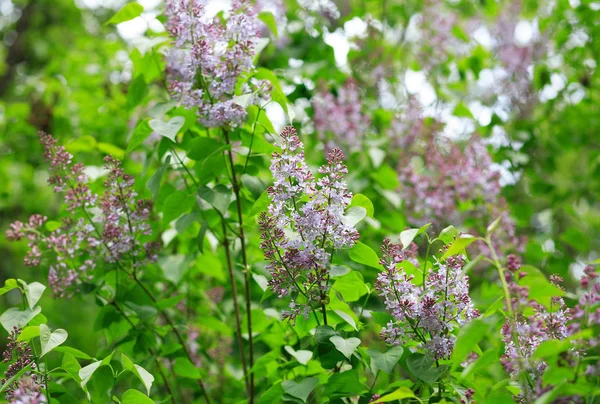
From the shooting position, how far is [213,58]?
2309mm

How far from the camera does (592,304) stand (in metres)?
1.57

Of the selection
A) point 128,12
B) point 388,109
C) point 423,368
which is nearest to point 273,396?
point 423,368

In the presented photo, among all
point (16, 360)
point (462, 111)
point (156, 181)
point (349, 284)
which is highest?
point (462, 111)

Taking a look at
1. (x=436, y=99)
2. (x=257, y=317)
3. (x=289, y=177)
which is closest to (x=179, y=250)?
(x=257, y=317)

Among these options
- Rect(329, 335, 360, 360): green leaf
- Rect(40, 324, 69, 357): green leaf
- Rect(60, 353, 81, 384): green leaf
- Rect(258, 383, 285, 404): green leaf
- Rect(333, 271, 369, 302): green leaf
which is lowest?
Rect(258, 383, 285, 404): green leaf

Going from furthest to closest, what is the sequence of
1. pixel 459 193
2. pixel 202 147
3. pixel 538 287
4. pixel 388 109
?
pixel 388 109
pixel 459 193
pixel 202 147
pixel 538 287

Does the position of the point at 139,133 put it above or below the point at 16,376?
above

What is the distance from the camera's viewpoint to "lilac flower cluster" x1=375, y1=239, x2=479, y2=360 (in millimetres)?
1861

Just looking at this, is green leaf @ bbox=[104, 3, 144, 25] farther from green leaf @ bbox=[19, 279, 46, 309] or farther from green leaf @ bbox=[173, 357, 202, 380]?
green leaf @ bbox=[173, 357, 202, 380]

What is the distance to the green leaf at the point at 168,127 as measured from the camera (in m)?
2.25

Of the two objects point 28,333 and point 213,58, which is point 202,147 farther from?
point 28,333

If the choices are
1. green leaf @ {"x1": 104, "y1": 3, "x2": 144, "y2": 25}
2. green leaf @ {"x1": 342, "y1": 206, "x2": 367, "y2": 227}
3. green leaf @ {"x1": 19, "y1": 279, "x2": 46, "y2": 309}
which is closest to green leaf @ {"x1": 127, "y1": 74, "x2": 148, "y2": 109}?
green leaf @ {"x1": 104, "y1": 3, "x2": 144, "y2": 25}

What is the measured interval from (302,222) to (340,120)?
1.95 meters

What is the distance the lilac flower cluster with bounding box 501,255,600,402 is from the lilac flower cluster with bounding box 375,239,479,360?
16 centimetres
